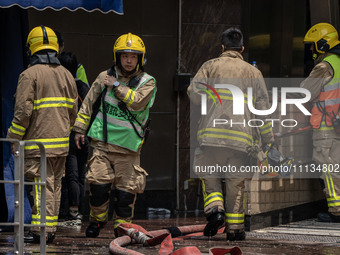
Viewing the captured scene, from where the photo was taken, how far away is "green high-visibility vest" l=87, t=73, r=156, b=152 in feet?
30.3

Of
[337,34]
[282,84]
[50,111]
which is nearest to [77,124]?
[50,111]

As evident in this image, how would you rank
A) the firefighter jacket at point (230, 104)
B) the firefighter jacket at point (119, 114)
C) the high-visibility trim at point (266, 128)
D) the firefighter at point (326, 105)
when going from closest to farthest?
the firefighter jacket at point (119, 114)
the firefighter jacket at point (230, 104)
the high-visibility trim at point (266, 128)
the firefighter at point (326, 105)

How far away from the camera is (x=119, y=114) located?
30.5 feet

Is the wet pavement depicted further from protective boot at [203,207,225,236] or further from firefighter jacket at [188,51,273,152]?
firefighter jacket at [188,51,273,152]

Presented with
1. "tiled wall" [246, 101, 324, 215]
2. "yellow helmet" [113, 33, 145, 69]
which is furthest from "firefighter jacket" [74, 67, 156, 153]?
"tiled wall" [246, 101, 324, 215]

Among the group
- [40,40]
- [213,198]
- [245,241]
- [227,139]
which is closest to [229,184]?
[213,198]

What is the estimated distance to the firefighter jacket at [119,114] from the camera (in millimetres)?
9227

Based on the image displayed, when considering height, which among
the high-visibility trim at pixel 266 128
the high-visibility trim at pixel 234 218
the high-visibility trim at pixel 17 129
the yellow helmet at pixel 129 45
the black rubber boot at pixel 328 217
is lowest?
the black rubber boot at pixel 328 217

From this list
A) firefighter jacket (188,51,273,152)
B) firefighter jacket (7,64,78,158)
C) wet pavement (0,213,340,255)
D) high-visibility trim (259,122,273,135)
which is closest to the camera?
wet pavement (0,213,340,255)

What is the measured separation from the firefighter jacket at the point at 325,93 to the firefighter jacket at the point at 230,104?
5.62 feet

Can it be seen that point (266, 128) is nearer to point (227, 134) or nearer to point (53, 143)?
point (227, 134)

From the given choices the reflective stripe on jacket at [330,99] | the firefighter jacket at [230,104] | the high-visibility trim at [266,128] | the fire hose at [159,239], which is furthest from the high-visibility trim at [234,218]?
the reflective stripe on jacket at [330,99]

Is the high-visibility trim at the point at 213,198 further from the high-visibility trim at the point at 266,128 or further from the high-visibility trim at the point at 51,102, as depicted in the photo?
the high-visibility trim at the point at 51,102

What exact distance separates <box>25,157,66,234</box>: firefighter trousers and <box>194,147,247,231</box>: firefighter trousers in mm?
1387
